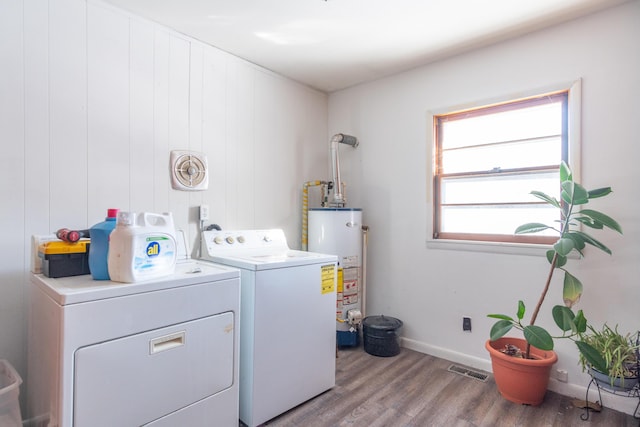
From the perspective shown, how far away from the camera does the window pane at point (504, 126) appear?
2.23 m

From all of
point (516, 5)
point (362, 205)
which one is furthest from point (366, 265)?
point (516, 5)

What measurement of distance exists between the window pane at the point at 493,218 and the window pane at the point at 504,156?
0.98 ft

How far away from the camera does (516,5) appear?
6.34ft

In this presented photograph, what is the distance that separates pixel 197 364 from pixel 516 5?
8.50 feet

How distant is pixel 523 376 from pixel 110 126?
2826mm

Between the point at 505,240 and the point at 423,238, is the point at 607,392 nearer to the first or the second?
the point at 505,240

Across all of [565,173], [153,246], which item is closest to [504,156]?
[565,173]

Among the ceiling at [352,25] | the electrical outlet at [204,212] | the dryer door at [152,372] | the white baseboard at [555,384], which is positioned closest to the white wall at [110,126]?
the electrical outlet at [204,212]

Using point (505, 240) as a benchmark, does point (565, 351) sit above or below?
below

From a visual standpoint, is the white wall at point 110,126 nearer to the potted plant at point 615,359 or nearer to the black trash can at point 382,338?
the black trash can at point 382,338

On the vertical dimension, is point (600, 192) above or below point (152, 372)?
above

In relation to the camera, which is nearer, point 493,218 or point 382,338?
point 493,218

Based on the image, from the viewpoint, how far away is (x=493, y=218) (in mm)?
2451

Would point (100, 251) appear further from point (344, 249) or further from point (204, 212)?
point (344, 249)
